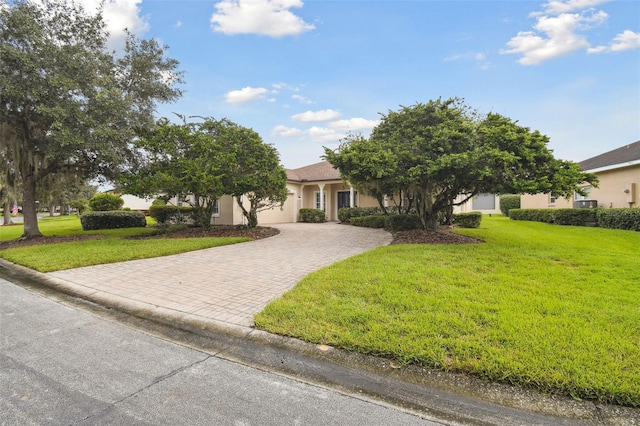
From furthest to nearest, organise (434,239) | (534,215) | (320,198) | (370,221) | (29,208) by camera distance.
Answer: (320,198) → (534,215) → (370,221) → (29,208) → (434,239)

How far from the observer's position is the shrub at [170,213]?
1700 cm

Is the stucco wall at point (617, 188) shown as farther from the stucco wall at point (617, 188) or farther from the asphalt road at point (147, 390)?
the asphalt road at point (147, 390)

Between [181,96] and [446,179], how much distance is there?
35.5 ft

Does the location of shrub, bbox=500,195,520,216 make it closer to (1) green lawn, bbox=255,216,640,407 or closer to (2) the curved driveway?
(1) green lawn, bbox=255,216,640,407

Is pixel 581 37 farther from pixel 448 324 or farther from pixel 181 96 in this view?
pixel 181 96

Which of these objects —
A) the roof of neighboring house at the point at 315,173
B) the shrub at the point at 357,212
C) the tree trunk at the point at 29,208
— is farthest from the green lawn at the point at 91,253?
the roof of neighboring house at the point at 315,173

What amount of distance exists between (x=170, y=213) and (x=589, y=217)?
781 inches

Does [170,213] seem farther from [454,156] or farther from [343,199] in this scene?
[454,156]

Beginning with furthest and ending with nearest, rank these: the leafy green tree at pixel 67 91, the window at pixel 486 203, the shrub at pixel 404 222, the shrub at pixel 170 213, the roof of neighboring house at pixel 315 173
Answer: the window at pixel 486 203
the roof of neighboring house at pixel 315 173
the shrub at pixel 170 213
the shrub at pixel 404 222
the leafy green tree at pixel 67 91

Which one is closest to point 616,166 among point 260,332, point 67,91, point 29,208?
point 260,332

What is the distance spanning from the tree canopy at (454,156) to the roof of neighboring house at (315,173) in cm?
1014

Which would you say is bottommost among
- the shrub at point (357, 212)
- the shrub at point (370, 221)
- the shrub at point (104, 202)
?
the shrub at point (370, 221)

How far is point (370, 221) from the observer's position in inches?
610

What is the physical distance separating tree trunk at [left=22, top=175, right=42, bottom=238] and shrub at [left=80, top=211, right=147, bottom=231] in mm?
2971
